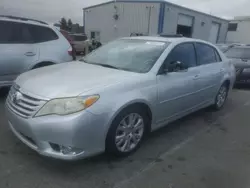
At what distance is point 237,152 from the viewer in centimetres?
352

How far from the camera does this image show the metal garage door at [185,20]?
898 inches

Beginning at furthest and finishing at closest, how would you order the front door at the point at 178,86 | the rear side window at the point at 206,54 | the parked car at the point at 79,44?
the parked car at the point at 79,44
the rear side window at the point at 206,54
the front door at the point at 178,86

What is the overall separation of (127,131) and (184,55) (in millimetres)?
1759

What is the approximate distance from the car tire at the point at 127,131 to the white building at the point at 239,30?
113 ft

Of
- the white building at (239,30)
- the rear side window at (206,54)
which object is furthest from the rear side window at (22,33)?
the white building at (239,30)

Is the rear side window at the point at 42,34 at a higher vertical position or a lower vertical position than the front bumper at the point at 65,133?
higher

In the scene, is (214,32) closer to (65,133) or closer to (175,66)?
(175,66)

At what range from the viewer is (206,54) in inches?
183

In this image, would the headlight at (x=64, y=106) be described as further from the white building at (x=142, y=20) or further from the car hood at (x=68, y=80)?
the white building at (x=142, y=20)

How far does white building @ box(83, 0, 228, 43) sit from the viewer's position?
20578 mm

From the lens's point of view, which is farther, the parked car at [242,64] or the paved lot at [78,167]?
the parked car at [242,64]

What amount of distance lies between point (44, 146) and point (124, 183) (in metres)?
0.95

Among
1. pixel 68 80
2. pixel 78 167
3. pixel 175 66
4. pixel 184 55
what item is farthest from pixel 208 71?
pixel 78 167

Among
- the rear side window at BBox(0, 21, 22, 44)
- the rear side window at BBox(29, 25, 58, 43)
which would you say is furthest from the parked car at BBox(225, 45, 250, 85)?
the rear side window at BBox(0, 21, 22, 44)
